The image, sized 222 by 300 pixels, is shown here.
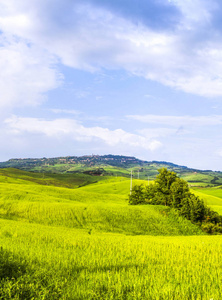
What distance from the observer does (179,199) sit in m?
64.0

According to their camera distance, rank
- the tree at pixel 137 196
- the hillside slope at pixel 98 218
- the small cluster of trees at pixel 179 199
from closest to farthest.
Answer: the hillside slope at pixel 98 218 < the small cluster of trees at pixel 179 199 < the tree at pixel 137 196

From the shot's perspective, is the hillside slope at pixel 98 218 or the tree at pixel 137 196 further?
the tree at pixel 137 196

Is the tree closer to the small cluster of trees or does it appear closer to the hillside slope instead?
the small cluster of trees

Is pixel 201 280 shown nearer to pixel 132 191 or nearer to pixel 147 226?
pixel 147 226

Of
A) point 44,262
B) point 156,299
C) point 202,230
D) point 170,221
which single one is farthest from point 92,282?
point 202,230

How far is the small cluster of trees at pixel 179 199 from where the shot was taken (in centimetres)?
5438

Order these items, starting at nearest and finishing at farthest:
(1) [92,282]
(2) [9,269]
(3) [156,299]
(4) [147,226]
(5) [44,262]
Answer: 1. (3) [156,299]
2. (1) [92,282]
3. (2) [9,269]
4. (5) [44,262]
5. (4) [147,226]

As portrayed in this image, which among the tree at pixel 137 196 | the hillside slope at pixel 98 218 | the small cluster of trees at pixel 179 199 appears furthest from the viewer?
the tree at pixel 137 196

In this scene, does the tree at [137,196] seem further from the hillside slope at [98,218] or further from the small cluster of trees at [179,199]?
the hillside slope at [98,218]

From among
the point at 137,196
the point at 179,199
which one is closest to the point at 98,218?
the point at 179,199

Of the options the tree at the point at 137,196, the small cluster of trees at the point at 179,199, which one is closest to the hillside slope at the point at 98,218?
the small cluster of trees at the point at 179,199

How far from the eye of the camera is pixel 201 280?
8102 mm

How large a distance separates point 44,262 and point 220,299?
677 centimetres

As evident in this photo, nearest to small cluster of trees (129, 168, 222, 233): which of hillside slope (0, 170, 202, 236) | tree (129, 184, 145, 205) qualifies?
tree (129, 184, 145, 205)
